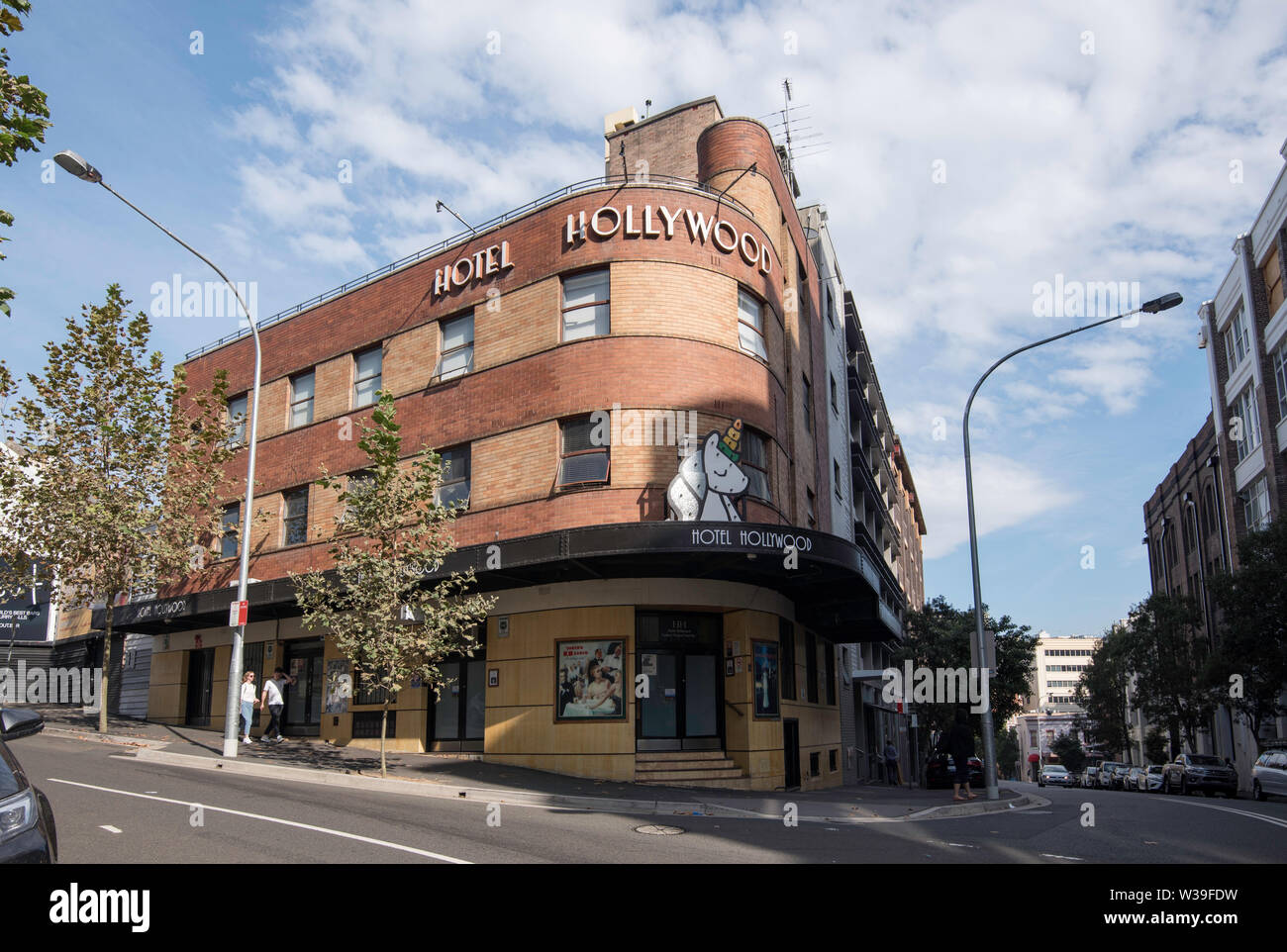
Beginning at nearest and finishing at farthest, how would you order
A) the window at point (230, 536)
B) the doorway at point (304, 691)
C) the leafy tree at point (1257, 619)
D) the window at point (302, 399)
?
the doorway at point (304, 691)
the window at point (302, 399)
the window at point (230, 536)
the leafy tree at point (1257, 619)

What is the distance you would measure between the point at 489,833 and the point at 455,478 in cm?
1259

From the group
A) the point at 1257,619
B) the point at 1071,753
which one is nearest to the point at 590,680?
the point at 1257,619

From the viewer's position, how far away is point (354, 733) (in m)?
22.1

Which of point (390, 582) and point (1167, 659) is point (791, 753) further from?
point (1167, 659)

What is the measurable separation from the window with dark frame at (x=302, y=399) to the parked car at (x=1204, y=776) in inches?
1230

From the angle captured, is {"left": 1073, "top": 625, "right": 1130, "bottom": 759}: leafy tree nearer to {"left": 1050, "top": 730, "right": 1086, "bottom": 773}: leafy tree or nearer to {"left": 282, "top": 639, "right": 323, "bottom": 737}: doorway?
{"left": 282, "top": 639, "right": 323, "bottom": 737}: doorway

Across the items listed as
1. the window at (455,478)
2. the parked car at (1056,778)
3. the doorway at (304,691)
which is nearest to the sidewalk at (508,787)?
the doorway at (304,691)

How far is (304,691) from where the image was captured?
23969 mm

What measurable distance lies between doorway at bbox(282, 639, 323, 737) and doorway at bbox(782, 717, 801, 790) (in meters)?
11.8

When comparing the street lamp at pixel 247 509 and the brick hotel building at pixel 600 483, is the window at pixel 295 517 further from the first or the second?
the street lamp at pixel 247 509

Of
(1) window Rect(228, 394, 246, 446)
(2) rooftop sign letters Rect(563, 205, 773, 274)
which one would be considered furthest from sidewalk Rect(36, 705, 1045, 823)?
(2) rooftop sign letters Rect(563, 205, 773, 274)

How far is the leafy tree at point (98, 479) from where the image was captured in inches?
839

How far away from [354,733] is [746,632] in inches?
394
